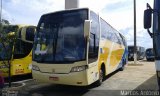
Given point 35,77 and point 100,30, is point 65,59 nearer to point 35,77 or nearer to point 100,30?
point 35,77

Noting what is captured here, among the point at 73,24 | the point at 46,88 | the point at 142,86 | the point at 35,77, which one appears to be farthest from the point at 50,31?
the point at 142,86

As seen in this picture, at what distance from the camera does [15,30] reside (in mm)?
12672

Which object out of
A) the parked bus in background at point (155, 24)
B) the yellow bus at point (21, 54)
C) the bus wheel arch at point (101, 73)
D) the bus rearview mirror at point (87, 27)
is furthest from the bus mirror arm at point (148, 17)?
the yellow bus at point (21, 54)

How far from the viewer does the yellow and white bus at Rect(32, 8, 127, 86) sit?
402 inches

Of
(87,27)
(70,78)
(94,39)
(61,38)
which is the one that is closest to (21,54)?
(61,38)

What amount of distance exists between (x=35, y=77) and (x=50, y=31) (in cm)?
185

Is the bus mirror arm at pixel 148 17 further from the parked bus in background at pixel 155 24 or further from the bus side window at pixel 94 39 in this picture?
the bus side window at pixel 94 39

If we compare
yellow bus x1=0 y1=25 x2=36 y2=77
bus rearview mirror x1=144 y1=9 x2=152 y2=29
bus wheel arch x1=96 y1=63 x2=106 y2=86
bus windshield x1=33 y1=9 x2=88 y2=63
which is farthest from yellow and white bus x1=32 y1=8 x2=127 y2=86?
yellow bus x1=0 y1=25 x2=36 y2=77

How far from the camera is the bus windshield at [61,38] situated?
1036 cm

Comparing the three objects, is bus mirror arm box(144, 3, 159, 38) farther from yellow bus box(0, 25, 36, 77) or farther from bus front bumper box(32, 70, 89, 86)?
yellow bus box(0, 25, 36, 77)

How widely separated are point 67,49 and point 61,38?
0.52 metres

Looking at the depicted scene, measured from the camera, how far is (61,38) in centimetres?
1065

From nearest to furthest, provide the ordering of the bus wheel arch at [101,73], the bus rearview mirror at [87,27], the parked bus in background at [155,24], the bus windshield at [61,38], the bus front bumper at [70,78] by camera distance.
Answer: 1. the parked bus in background at [155,24]
2. the bus rearview mirror at [87,27]
3. the bus front bumper at [70,78]
4. the bus windshield at [61,38]
5. the bus wheel arch at [101,73]

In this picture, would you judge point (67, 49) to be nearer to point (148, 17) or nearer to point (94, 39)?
point (94, 39)
